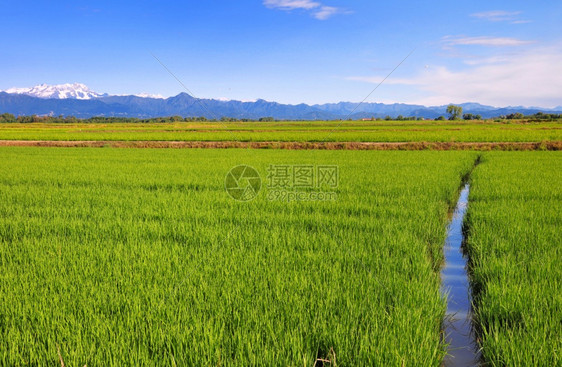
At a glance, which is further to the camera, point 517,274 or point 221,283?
point 517,274

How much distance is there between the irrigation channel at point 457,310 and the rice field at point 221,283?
0.24 metres

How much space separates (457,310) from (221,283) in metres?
2.26

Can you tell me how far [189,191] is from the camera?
7.62 meters

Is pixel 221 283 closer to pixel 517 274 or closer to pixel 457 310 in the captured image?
pixel 457 310

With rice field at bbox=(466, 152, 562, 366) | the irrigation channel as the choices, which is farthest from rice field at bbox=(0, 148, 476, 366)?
rice field at bbox=(466, 152, 562, 366)

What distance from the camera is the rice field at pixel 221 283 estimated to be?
2125mm

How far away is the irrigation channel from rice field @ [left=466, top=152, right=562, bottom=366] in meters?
0.13

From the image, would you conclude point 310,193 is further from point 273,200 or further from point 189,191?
point 189,191

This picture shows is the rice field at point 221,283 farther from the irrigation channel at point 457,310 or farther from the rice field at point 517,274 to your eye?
the rice field at point 517,274

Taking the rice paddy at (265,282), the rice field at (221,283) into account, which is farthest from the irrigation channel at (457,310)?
the rice field at (221,283)

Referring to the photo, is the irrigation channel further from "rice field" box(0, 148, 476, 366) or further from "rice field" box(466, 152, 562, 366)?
"rice field" box(0, 148, 476, 366)

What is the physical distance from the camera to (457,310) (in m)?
3.30

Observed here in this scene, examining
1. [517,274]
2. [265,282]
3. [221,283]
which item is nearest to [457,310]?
[517,274]

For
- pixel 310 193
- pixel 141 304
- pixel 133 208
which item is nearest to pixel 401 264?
pixel 141 304
